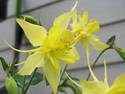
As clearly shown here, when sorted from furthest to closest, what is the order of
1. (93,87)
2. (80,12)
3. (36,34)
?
1. (80,12)
2. (36,34)
3. (93,87)

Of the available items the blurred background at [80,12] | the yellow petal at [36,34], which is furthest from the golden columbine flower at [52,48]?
the blurred background at [80,12]

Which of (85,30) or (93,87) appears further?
(85,30)

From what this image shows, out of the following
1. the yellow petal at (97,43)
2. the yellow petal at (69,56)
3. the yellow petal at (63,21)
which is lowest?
the yellow petal at (97,43)

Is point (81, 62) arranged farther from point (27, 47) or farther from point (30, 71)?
point (30, 71)

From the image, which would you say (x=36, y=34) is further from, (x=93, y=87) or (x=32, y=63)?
(x=93, y=87)

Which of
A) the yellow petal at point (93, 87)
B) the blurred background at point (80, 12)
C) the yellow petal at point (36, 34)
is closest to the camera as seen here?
the yellow petal at point (93, 87)

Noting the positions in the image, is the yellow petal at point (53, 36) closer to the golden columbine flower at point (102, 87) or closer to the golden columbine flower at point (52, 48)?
the golden columbine flower at point (52, 48)

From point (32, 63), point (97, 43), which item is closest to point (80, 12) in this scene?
point (97, 43)
